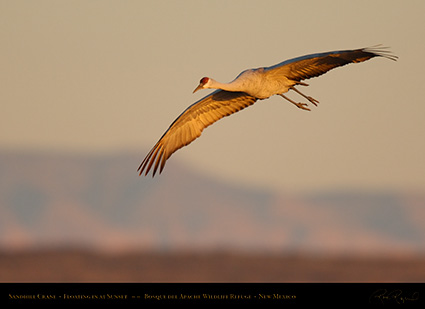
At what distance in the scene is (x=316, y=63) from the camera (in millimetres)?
19484

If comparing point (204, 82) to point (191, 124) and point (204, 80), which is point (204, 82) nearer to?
point (204, 80)

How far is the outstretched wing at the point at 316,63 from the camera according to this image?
1855 cm

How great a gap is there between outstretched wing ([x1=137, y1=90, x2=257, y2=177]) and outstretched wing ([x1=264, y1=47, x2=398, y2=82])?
2.04 meters

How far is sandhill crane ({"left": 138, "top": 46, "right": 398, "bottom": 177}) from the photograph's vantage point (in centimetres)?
1909

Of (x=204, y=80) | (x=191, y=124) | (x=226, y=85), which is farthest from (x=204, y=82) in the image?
(x=191, y=124)

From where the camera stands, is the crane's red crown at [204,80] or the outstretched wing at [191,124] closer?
the crane's red crown at [204,80]

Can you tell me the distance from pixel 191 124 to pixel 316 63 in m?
3.73

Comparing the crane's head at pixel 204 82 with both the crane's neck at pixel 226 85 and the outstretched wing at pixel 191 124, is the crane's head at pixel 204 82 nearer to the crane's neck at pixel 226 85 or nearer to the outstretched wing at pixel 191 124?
the crane's neck at pixel 226 85
